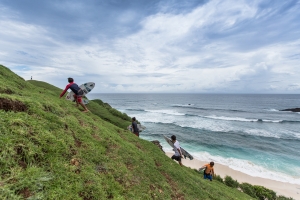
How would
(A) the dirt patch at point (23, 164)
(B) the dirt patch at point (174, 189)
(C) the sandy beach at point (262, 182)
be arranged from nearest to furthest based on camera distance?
(A) the dirt patch at point (23, 164) → (B) the dirt patch at point (174, 189) → (C) the sandy beach at point (262, 182)

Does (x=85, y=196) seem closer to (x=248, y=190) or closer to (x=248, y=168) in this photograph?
(x=248, y=190)

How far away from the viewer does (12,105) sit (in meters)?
5.09

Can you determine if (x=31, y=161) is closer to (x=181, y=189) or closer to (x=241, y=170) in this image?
(x=181, y=189)

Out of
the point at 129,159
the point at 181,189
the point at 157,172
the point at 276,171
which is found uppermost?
the point at 129,159

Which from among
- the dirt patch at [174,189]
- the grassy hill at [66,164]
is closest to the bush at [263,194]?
the grassy hill at [66,164]

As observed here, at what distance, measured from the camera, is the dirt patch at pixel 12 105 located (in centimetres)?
489

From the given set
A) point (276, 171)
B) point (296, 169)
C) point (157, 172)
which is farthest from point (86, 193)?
point (296, 169)

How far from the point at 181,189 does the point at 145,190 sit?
89.8 inches

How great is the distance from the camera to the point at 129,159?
21.9ft

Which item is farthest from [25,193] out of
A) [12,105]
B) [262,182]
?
[262,182]

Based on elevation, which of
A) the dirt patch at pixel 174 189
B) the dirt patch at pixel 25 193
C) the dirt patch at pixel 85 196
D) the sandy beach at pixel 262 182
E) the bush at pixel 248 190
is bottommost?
the sandy beach at pixel 262 182

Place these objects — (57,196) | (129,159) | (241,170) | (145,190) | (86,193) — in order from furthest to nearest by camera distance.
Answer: (241,170) → (129,159) → (145,190) → (86,193) → (57,196)

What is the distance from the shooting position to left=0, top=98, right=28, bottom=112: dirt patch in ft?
16.1

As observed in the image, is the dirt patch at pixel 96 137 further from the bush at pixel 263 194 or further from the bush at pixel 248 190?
the bush at pixel 263 194
